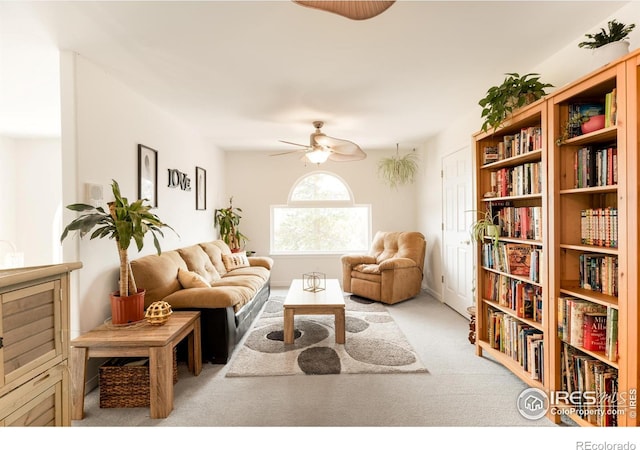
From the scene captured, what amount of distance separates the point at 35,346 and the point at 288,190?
4534mm

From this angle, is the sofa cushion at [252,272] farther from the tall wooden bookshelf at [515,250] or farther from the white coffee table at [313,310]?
the tall wooden bookshelf at [515,250]

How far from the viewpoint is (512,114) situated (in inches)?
90.0

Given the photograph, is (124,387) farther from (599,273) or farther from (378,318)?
(599,273)

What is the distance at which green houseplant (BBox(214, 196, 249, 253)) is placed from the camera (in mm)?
5105

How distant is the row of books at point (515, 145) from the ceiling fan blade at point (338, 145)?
1.33 m

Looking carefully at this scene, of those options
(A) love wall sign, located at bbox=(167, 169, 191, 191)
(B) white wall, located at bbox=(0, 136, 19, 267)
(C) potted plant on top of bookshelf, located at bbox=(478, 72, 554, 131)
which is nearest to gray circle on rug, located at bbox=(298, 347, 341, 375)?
(C) potted plant on top of bookshelf, located at bbox=(478, 72, 554, 131)

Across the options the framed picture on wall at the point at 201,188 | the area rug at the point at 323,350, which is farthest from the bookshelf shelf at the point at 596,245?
the framed picture on wall at the point at 201,188

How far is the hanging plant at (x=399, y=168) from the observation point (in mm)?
5461

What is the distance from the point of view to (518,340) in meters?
2.32

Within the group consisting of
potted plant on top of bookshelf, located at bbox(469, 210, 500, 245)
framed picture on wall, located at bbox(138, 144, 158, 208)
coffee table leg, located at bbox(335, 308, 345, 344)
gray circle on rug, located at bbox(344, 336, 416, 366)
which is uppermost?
framed picture on wall, located at bbox(138, 144, 158, 208)

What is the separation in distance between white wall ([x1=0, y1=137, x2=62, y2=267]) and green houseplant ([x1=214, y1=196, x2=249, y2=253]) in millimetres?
2264

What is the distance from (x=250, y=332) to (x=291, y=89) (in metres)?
2.51

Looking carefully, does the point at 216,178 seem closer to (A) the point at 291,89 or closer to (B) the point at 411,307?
(A) the point at 291,89

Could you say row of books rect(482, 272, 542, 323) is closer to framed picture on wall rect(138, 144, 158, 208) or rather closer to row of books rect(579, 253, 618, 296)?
row of books rect(579, 253, 618, 296)
